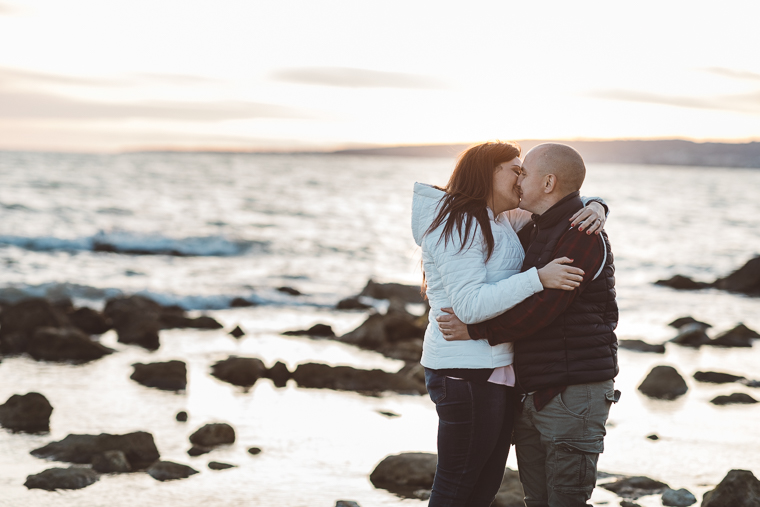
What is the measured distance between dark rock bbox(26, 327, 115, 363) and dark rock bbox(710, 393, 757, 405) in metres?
7.45

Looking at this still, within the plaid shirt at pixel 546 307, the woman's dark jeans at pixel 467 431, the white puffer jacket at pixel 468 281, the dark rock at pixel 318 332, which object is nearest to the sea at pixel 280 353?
the dark rock at pixel 318 332

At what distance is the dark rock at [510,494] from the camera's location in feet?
17.1

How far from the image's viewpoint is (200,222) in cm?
→ 3309

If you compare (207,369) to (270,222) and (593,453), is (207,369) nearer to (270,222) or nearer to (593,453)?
(593,453)

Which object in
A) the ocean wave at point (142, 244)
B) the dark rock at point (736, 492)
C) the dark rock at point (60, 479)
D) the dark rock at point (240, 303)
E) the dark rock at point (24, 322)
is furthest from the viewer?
the ocean wave at point (142, 244)

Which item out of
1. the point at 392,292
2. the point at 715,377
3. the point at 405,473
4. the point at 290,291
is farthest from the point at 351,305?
the point at 405,473

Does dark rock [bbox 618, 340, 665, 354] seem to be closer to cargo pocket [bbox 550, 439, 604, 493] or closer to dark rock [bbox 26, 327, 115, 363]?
dark rock [bbox 26, 327, 115, 363]

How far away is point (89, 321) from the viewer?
39.3 feet

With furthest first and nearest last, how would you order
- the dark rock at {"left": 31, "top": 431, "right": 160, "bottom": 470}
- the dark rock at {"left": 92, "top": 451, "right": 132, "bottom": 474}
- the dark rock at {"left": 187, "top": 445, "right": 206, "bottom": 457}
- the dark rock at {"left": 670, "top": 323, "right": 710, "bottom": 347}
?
the dark rock at {"left": 670, "top": 323, "right": 710, "bottom": 347} < the dark rock at {"left": 187, "top": 445, "right": 206, "bottom": 457} < the dark rock at {"left": 31, "top": 431, "right": 160, "bottom": 470} < the dark rock at {"left": 92, "top": 451, "right": 132, "bottom": 474}

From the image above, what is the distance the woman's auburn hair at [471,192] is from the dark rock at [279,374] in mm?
5501

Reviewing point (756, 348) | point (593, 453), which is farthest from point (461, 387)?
point (756, 348)

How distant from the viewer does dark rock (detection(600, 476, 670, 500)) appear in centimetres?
553

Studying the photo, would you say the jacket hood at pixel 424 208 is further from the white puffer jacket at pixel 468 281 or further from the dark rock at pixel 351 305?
the dark rock at pixel 351 305

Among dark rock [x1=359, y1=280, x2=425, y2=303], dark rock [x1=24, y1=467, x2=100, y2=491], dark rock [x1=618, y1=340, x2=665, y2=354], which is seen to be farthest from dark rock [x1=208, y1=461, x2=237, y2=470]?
dark rock [x1=359, y1=280, x2=425, y2=303]
